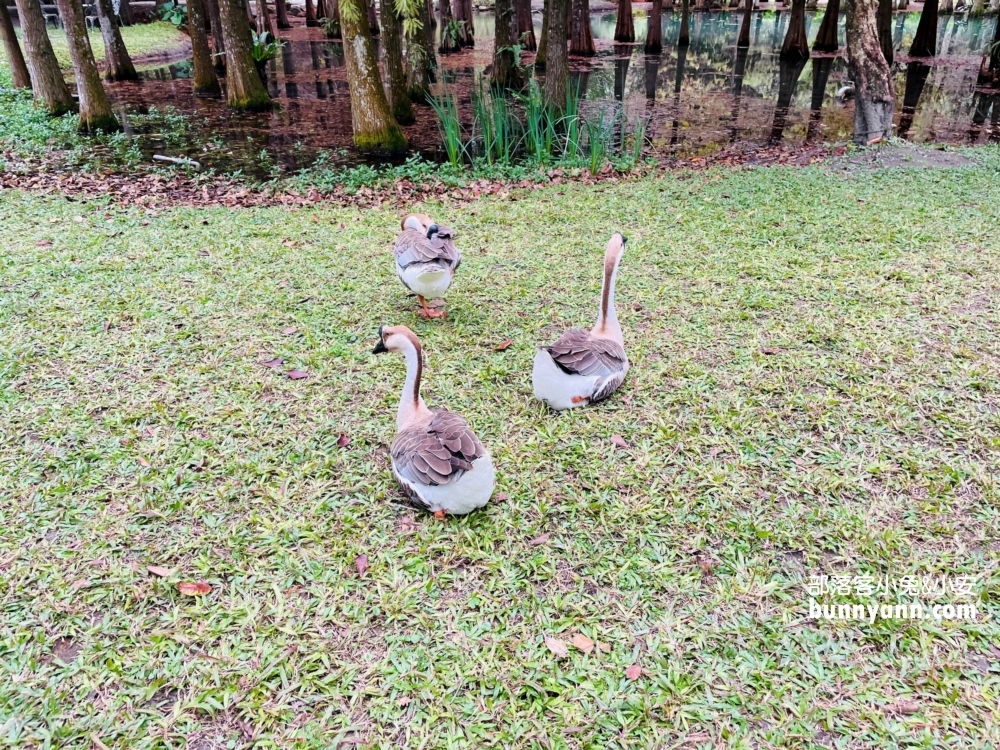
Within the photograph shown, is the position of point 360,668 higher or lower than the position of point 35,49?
lower

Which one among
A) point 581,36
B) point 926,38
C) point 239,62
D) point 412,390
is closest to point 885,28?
point 926,38

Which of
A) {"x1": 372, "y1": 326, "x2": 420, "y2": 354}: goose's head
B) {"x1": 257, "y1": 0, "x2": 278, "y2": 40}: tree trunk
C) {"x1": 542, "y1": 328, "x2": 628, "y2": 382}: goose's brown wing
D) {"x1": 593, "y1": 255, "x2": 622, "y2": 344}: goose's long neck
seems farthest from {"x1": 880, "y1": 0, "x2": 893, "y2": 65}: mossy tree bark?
{"x1": 372, "y1": 326, "x2": 420, "y2": 354}: goose's head

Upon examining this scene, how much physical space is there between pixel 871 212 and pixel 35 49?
12393 mm

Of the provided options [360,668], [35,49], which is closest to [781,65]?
[35,49]

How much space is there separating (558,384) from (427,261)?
1368 mm

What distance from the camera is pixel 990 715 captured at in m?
2.14

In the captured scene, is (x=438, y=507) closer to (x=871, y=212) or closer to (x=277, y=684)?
(x=277, y=684)

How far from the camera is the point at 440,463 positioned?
2.75 meters

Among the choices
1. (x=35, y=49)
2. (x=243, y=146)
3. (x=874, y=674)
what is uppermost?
(x=35, y=49)

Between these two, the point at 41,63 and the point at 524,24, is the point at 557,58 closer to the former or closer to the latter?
the point at 41,63

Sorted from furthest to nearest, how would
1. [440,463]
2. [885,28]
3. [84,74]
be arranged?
[885,28] → [84,74] → [440,463]

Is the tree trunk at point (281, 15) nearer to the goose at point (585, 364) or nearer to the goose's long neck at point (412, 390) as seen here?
the goose at point (585, 364)

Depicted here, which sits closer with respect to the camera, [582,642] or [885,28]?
[582,642]

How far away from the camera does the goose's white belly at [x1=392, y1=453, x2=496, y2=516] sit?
2.79 m
